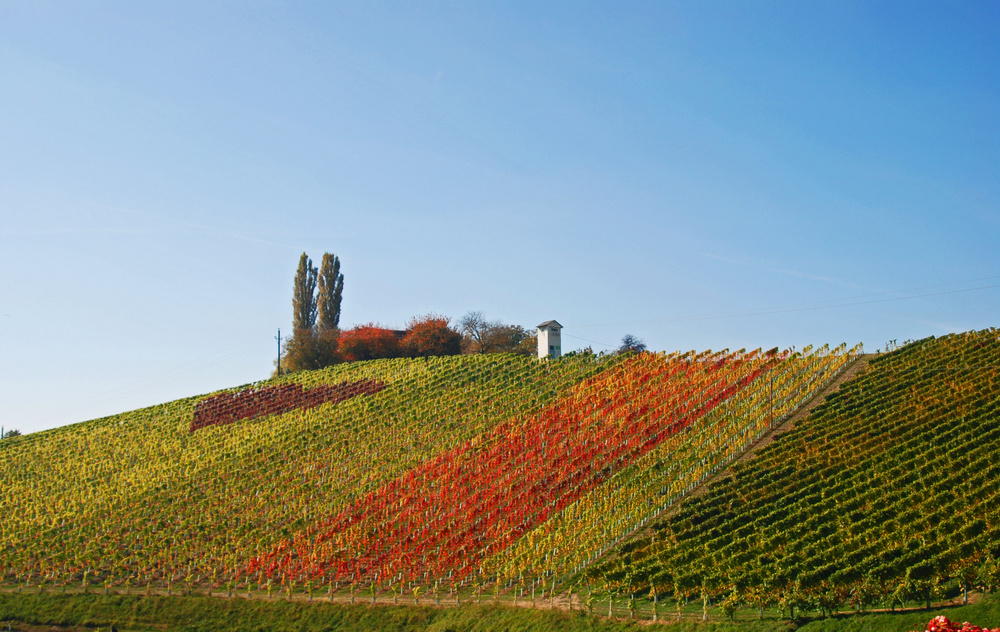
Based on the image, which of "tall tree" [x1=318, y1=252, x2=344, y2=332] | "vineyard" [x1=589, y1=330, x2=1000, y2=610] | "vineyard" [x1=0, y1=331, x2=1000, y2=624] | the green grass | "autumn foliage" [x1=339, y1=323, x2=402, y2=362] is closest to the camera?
the green grass

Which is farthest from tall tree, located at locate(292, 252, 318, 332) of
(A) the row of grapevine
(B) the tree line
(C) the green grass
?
(C) the green grass

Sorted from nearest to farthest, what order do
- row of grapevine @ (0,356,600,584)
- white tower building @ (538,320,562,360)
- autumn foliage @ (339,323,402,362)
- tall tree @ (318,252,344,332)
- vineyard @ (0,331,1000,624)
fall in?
1. vineyard @ (0,331,1000,624)
2. row of grapevine @ (0,356,600,584)
3. white tower building @ (538,320,562,360)
4. autumn foliage @ (339,323,402,362)
5. tall tree @ (318,252,344,332)

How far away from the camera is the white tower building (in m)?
45.0

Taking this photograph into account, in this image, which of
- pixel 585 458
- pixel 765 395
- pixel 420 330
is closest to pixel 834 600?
pixel 585 458

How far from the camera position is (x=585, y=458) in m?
28.4

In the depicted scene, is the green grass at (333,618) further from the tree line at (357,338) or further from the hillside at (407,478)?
the tree line at (357,338)

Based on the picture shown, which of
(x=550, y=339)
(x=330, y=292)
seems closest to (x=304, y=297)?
(x=330, y=292)

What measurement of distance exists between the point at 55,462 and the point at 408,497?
73.8ft

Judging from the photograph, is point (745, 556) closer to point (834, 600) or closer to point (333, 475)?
point (834, 600)

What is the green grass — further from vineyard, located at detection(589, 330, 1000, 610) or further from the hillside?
the hillside

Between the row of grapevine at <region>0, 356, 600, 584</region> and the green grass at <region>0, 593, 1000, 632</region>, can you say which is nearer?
the green grass at <region>0, 593, 1000, 632</region>

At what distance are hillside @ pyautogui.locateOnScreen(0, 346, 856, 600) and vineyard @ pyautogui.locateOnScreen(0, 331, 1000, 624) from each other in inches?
4.1

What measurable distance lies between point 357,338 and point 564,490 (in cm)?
3101

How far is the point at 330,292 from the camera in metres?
64.4
